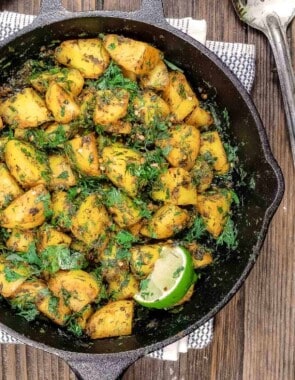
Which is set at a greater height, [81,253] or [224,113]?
[224,113]

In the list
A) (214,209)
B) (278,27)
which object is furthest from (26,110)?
(278,27)

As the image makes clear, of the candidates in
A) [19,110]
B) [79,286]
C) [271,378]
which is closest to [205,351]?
[271,378]

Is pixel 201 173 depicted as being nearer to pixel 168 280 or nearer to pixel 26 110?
pixel 168 280

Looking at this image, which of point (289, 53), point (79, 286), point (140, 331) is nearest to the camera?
A: point (79, 286)

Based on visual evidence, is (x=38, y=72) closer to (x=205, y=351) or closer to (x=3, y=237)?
(x=3, y=237)

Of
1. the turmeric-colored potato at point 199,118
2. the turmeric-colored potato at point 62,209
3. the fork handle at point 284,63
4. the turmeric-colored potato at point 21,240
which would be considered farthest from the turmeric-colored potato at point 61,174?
the fork handle at point 284,63
